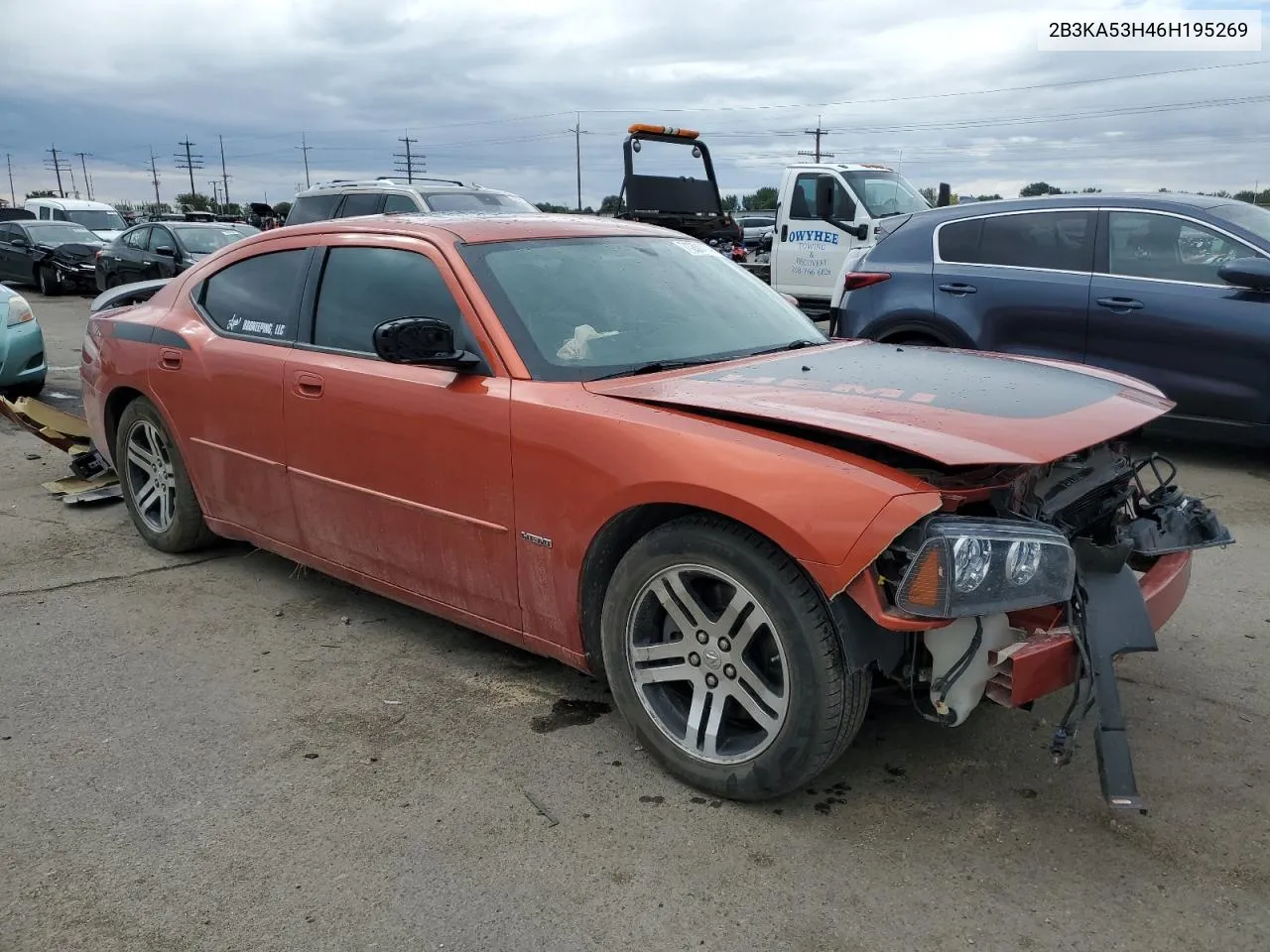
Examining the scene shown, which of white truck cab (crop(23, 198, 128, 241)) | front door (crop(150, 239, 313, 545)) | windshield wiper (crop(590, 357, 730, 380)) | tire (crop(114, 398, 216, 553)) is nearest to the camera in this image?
windshield wiper (crop(590, 357, 730, 380))

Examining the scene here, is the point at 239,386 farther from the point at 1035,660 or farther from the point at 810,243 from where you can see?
the point at 810,243

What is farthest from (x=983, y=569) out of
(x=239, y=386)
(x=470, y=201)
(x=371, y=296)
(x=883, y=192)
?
(x=883, y=192)

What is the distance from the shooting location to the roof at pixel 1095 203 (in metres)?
6.52

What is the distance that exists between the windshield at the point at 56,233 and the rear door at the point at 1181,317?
21.4 metres

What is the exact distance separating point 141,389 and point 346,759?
2551 millimetres

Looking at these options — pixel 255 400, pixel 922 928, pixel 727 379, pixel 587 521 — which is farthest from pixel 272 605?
pixel 922 928

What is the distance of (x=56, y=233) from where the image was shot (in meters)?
22.1

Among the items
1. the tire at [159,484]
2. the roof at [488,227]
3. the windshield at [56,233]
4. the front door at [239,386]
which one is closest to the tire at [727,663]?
the roof at [488,227]

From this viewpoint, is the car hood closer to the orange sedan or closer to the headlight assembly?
the orange sedan

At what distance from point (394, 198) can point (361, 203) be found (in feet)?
1.84

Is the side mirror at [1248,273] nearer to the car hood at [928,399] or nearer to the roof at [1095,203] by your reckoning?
the roof at [1095,203]

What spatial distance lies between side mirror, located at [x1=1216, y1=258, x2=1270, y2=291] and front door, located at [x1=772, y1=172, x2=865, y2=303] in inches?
281

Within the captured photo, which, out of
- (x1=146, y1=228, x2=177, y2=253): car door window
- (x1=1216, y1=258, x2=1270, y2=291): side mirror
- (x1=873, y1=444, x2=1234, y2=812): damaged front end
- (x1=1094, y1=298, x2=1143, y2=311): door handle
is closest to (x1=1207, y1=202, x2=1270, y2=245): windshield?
(x1=1216, y1=258, x2=1270, y2=291): side mirror

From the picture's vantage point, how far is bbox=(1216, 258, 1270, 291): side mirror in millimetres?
5984
